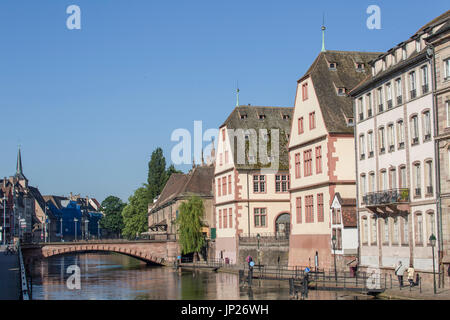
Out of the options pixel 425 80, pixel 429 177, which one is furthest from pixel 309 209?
pixel 425 80

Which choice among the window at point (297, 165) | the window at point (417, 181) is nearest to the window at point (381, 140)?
the window at point (417, 181)

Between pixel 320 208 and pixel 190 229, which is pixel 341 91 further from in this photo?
pixel 190 229

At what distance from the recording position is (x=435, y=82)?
141ft

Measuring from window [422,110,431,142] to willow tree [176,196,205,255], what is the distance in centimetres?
4888

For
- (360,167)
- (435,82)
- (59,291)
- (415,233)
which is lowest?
(59,291)

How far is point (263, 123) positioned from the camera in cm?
8256

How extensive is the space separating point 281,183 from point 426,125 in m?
36.4

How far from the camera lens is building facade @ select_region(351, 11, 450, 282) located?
44375 mm

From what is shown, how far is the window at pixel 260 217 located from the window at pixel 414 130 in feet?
116

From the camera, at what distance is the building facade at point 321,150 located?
58031 millimetres
